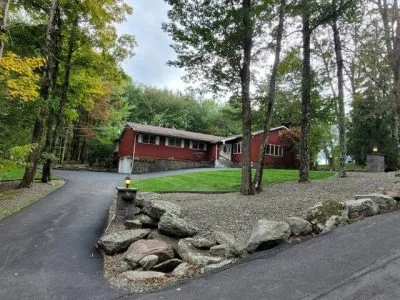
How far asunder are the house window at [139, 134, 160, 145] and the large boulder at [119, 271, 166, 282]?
27.3 metres

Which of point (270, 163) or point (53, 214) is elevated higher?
point (270, 163)

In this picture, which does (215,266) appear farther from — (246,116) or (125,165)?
(125,165)

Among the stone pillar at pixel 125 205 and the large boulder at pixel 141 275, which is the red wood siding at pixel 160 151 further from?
the large boulder at pixel 141 275

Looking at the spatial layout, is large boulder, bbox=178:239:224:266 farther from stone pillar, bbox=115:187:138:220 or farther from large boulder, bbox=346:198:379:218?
large boulder, bbox=346:198:379:218

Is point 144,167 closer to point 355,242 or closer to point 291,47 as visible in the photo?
point 291,47

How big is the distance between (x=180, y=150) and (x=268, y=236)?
28.7 metres

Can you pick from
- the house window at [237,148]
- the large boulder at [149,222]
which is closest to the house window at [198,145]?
the house window at [237,148]

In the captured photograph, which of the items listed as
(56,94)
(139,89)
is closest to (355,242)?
(56,94)

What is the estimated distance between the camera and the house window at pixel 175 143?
34581 millimetres

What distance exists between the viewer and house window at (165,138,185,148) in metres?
34.6

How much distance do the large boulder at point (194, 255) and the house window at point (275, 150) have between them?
2920cm

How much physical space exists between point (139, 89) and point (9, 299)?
159 feet

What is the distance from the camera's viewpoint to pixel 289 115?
19578 mm

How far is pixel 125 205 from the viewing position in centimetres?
1023
